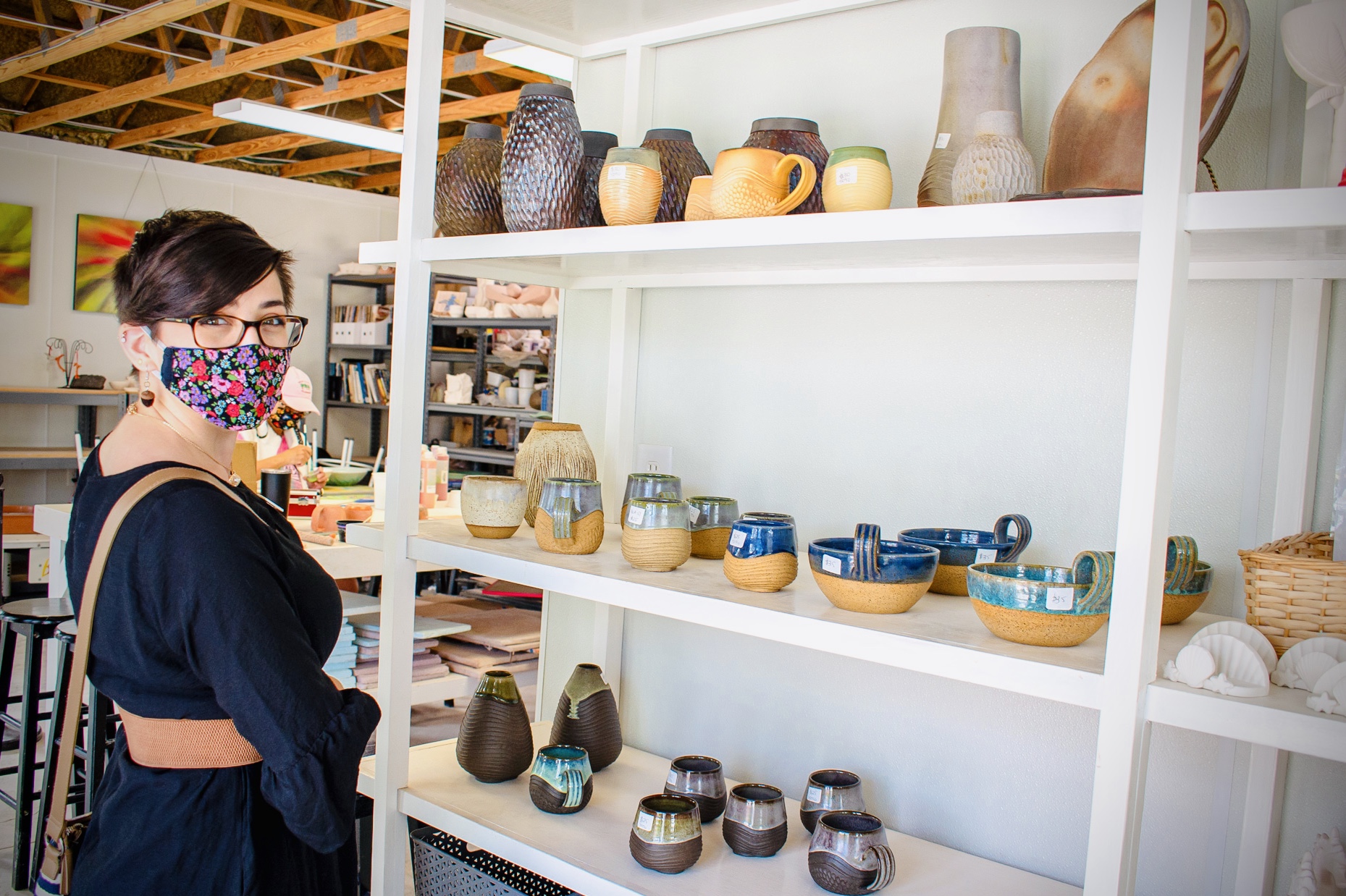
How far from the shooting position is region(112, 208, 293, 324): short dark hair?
1328 millimetres

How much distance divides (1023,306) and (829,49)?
0.56 metres

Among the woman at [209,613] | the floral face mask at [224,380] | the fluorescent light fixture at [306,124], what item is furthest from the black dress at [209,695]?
the fluorescent light fixture at [306,124]

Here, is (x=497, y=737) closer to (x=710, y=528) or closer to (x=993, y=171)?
(x=710, y=528)

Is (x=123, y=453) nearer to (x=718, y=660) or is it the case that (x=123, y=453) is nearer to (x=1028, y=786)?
(x=718, y=660)

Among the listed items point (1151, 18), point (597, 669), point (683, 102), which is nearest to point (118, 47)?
point (683, 102)

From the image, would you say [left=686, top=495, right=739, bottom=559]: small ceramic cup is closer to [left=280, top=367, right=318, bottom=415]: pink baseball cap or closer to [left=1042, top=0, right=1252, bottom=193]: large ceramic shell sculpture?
[left=1042, top=0, right=1252, bottom=193]: large ceramic shell sculpture

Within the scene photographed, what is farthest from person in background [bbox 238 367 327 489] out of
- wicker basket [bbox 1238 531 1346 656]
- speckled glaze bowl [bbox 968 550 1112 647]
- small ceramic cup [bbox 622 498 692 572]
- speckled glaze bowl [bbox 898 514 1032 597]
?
wicker basket [bbox 1238 531 1346 656]

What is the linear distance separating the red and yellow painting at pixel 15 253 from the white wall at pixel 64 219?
0.04 meters

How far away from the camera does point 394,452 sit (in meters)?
1.58

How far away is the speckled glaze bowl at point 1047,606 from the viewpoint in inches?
41.5

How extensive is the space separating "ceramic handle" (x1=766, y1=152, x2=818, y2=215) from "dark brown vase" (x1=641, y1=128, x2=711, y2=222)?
0.80ft

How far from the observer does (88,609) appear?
121cm

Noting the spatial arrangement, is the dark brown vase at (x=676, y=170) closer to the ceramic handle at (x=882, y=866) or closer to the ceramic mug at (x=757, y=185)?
the ceramic mug at (x=757, y=185)

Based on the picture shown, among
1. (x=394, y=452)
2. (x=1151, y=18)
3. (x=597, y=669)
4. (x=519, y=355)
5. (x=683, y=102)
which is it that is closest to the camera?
(x=1151, y=18)
